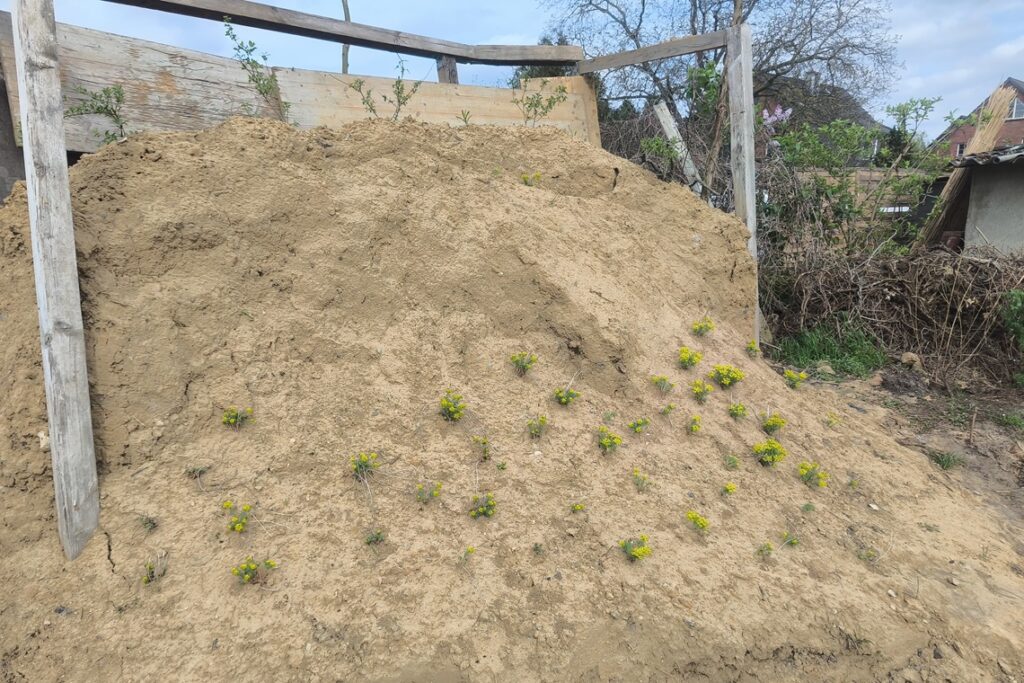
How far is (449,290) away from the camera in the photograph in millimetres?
3611

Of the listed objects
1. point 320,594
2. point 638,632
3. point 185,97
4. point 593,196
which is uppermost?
point 185,97

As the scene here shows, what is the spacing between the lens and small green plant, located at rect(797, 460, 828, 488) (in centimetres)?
336

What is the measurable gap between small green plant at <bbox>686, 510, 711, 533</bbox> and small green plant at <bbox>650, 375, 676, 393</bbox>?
0.93 metres

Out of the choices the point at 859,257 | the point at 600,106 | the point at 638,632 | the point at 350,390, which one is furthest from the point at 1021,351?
the point at 600,106

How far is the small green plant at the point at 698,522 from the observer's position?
2873 millimetres

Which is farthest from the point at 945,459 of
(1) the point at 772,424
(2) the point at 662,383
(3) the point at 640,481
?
(3) the point at 640,481

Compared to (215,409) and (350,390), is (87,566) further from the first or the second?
(350,390)

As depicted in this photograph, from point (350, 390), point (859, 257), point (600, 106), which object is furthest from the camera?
point (600, 106)

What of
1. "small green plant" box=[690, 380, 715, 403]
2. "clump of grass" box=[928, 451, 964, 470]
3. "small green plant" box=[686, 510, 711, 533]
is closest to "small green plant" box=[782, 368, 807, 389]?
"clump of grass" box=[928, 451, 964, 470]

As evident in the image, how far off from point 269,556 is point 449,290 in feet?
5.61

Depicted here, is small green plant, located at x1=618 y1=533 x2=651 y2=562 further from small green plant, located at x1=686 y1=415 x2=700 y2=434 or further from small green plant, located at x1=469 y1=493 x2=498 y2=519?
small green plant, located at x1=686 y1=415 x2=700 y2=434

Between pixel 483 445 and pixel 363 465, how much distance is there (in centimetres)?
58

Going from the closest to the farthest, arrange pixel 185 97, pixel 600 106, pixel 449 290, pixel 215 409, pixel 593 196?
pixel 215 409 < pixel 449 290 < pixel 185 97 < pixel 593 196 < pixel 600 106

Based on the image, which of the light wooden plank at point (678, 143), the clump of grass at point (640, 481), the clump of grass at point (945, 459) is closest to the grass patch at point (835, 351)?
the clump of grass at point (945, 459)
